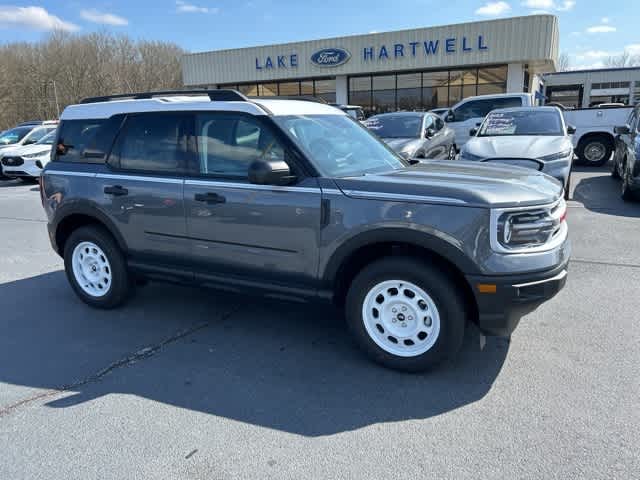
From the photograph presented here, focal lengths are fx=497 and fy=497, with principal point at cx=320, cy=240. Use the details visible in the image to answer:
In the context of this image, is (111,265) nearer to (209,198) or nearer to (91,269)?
(91,269)

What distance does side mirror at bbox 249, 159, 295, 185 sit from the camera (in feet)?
11.0

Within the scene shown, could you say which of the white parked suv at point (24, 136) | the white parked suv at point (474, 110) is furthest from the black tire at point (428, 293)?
the white parked suv at point (24, 136)

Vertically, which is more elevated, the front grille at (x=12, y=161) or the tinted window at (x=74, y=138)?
the tinted window at (x=74, y=138)

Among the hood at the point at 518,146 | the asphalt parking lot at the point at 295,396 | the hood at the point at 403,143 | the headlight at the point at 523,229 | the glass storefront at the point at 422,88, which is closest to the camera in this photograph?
the asphalt parking lot at the point at 295,396

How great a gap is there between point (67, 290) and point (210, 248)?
241 centimetres

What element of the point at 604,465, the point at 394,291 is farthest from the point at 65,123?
the point at 604,465

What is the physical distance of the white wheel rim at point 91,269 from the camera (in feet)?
15.4

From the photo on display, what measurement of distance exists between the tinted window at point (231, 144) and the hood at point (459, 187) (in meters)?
0.68

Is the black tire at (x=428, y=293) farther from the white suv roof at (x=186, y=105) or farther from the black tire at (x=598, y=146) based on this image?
the black tire at (x=598, y=146)

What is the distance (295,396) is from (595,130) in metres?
14.0

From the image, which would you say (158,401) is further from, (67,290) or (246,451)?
(67,290)

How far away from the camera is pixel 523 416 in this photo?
288 cm

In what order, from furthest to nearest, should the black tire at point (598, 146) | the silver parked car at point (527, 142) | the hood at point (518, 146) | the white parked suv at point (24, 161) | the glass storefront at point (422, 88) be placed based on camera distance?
the glass storefront at point (422, 88) → the white parked suv at point (24, 161) → the black tire at point (598, 146) → the hood at point (518, 146) → the silver parked car at point (527, 142)

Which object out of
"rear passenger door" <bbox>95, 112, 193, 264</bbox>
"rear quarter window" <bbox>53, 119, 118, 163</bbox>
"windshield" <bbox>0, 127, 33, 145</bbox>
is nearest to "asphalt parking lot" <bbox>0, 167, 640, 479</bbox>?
"rear passenger door" <bbox>95, 112, 193, 264</bbox>
